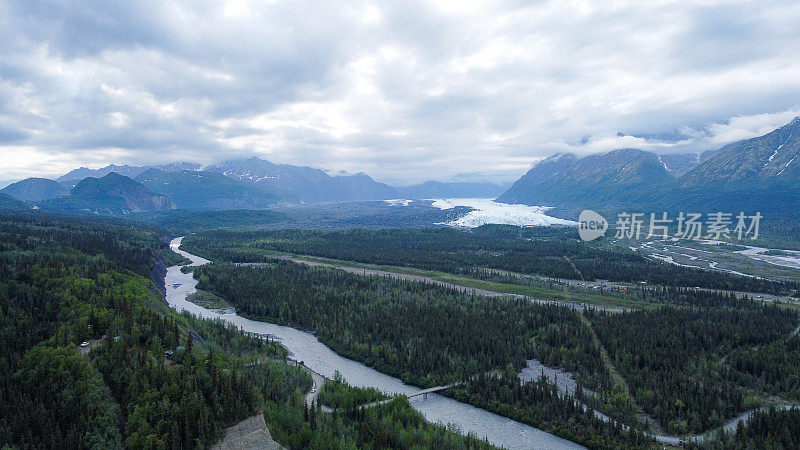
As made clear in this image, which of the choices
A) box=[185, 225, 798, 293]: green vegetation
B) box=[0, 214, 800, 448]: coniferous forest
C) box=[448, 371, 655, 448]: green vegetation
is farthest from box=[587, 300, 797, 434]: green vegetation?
box=[185, 225, 798, 293]: green vegetation

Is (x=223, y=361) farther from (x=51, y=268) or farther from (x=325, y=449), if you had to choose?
(x=51, y=268)

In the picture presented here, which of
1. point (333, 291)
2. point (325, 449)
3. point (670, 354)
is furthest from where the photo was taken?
point (333, 291)

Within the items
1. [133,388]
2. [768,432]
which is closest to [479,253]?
[768,432]

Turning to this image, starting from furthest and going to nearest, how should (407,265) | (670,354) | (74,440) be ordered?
(407,265), (670,354), (74,440)

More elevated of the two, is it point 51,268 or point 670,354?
point 51,268

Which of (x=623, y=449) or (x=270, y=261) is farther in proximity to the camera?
(x=270, y=261)

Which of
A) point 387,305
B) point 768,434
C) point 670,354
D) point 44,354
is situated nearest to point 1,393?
point 44,354

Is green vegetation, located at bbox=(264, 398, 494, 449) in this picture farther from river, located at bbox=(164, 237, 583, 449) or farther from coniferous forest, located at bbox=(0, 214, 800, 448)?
river, located at bbox=(164, 237, 583, 449)
